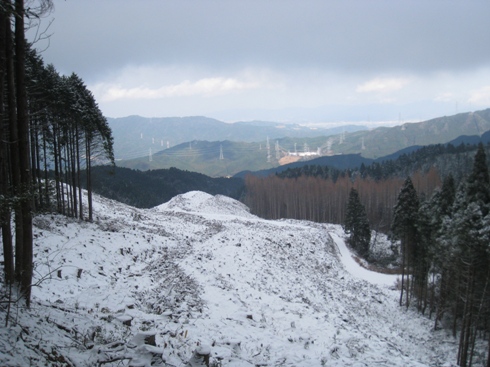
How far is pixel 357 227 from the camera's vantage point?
49.8 meters

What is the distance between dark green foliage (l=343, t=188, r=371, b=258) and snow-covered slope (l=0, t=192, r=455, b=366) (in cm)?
1740

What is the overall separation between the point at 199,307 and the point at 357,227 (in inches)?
1650

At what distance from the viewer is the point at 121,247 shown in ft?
71.0

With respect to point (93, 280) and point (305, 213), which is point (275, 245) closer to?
point (93, 280)

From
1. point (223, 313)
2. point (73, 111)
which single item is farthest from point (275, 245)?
point (73, 111)

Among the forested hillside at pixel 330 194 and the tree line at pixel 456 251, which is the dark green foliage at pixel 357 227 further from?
the tree line at pixel 456 251

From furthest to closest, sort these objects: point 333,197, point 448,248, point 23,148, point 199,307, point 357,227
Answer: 1. point 333,197
2. point 357,227
3. point 448,248
4. point 199,307
5. point 23,148

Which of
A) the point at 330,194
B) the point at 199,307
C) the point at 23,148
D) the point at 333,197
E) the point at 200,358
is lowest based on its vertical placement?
the point at 333,197

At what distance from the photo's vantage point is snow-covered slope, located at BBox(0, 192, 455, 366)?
7.51 meters

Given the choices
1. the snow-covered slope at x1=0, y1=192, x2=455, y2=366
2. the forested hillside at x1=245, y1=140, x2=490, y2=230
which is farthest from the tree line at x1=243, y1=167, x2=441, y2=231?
the snow-covered slope at x1=0, y1=192, x2=455, y2=366

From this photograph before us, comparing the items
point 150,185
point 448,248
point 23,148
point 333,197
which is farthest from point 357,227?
point 150,185

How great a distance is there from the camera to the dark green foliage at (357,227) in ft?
163

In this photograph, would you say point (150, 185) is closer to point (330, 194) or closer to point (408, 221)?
point (330, 194)

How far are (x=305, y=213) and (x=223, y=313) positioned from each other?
63963mm
